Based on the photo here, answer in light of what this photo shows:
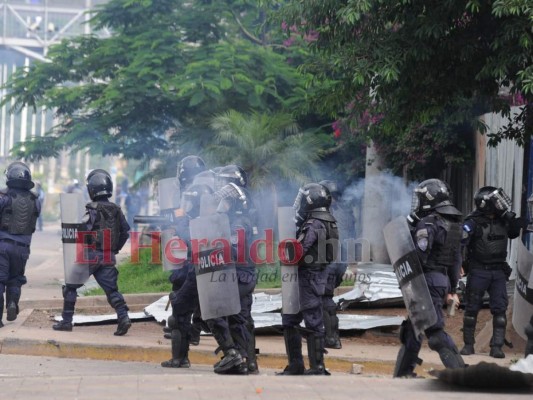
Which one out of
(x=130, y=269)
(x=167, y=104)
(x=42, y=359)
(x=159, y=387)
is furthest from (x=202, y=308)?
(x=167, y=104)

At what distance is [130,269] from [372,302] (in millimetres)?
7381

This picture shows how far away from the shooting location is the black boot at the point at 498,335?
1054 centimetres

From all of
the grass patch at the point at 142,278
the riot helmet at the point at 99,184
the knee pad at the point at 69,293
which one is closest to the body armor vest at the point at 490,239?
the riot helmet at the point at 99,184

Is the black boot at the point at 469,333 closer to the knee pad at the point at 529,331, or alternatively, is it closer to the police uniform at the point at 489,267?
the police uniform at the point at 489,267

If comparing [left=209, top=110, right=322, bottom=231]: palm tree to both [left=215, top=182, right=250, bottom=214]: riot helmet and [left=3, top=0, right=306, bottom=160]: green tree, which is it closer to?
[left=3, top=0, right=306, bottom=160]: green tree

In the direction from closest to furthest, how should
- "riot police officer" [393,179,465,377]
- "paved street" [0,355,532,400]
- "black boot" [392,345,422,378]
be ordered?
"paved street" [0,355,532,400], "riot police officer" [393,179,465,377], "black boot" [392,345,422,378]

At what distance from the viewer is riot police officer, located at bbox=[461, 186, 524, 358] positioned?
1054 cm

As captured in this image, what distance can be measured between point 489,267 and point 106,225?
3.94 metres

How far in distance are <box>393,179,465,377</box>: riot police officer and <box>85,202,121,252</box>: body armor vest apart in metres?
3.83

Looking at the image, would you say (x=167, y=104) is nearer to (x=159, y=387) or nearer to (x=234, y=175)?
(x=234, y=175)

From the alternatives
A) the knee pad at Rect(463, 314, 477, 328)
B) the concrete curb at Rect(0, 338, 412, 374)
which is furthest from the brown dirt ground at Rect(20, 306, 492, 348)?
the concrete curb at Rect(0, 338, 412, 374)

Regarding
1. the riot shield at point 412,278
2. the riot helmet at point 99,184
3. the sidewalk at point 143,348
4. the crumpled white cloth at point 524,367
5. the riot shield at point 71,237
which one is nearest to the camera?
the crumpled white cloth at point 524,367

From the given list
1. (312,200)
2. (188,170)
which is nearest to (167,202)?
(188,170)

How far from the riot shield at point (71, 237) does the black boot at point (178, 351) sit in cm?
236
